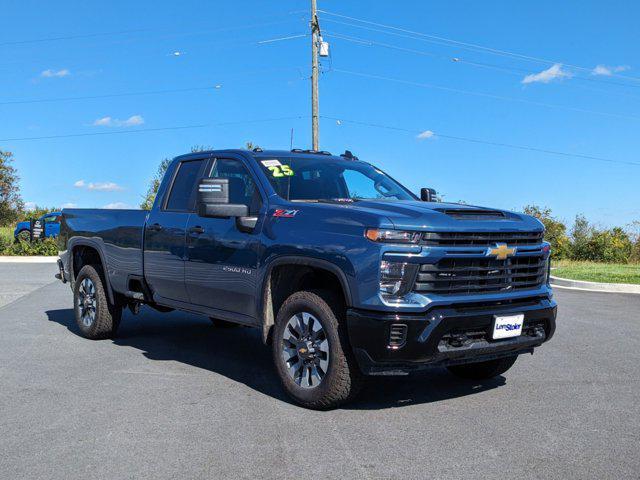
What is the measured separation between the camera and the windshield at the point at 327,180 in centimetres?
568

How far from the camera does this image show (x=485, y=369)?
580 centimetres

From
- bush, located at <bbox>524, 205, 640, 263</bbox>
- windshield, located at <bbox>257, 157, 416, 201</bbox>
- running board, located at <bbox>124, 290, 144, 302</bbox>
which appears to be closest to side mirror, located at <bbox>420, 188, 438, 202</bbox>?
windshield, located at <bbox>257, 157, 416, 201</bbox>

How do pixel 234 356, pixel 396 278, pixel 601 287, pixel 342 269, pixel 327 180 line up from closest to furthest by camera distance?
1. pixel 396 278
2. pixel 342 269
3. pixel 327 180
4. pixel 234 356
5. pixel 601 287

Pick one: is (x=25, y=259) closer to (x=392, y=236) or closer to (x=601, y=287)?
(x=601, y=287)

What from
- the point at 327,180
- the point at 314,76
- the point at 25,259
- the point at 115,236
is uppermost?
the point at 314,76

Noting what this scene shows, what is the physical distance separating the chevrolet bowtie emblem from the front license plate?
17.6 inches

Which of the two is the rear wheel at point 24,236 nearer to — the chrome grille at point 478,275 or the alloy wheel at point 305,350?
the alloy wheel at point 305,350

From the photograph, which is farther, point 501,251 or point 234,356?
point 234,356

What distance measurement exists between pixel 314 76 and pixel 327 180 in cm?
2228

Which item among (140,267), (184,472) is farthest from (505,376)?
(140,267)

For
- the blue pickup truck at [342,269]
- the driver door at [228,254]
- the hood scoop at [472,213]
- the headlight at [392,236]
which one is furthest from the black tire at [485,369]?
the driver door at [228,254]

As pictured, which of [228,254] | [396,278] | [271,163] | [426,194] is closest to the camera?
[396,278]

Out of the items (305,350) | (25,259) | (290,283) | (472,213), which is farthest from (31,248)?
(472,213)

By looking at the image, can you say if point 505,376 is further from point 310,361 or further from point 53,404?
point 53,404
